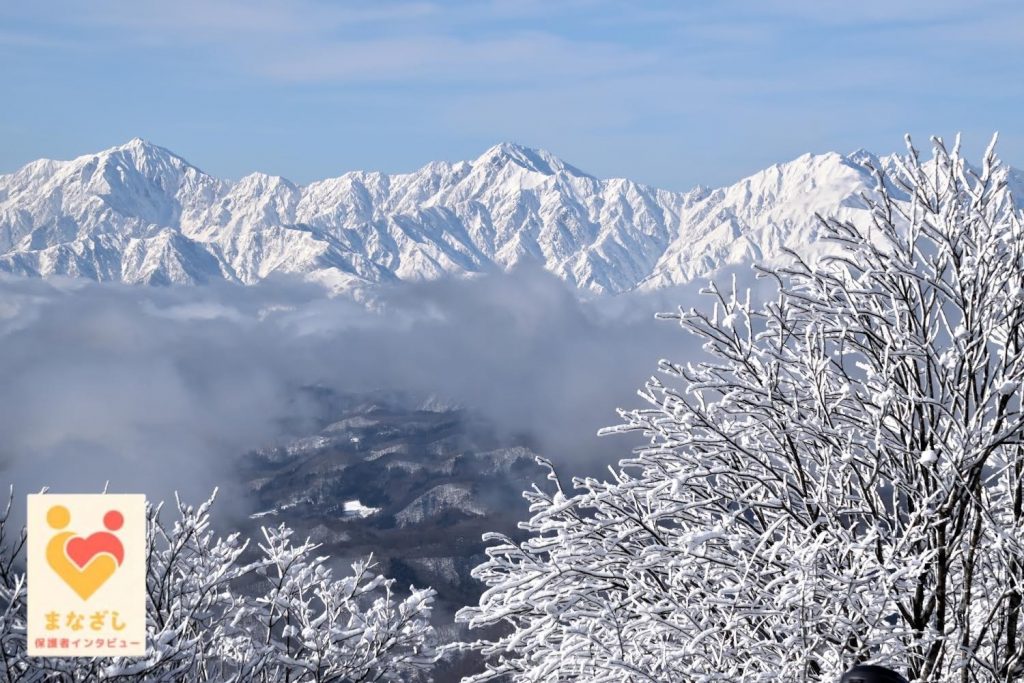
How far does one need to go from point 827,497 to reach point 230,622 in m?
10.3

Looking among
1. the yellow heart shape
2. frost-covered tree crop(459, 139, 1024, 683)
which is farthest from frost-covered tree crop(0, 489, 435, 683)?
frost-covered tree crop(459, 139, 1024, 683)

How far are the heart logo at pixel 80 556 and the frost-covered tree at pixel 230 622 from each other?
1.72 ft

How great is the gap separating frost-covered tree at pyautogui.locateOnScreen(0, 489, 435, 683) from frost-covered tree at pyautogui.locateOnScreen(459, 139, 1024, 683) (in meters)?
5.06

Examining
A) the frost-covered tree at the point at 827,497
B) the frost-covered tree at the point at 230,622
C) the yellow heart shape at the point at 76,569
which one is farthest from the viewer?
the yellow heart shape at the point at 76,569

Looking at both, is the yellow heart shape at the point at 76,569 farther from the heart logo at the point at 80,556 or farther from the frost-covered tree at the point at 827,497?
the frost-covered tree at the point at 827,497

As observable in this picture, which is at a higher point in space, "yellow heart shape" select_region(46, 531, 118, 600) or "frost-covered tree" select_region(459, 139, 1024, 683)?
"yellow heart shape" select_region(46, 531, 118, 600)

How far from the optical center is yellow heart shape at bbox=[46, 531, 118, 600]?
497 inches

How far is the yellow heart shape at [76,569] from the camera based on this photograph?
12627 mm

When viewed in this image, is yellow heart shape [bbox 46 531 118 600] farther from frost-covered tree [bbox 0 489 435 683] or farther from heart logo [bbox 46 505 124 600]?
frost-covered tree [bbox 0 489 435 683]

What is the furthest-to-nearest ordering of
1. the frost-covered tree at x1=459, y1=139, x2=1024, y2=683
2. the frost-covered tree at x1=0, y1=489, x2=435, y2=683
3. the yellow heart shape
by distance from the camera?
Answer: the yellow heart shape
the frost-covered tree at x1=0, y1=489, x2=435, y2=683
the frost-covered tree at x1=459, y1=139, x2=1024, y2=683

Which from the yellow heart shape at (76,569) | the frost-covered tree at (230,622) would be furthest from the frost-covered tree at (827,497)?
the yellow heart shape at (76,569)

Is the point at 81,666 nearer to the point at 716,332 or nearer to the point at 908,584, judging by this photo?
the point at 716,332

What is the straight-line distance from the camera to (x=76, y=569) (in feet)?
41.6

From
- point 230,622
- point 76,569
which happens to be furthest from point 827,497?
point 230,622
